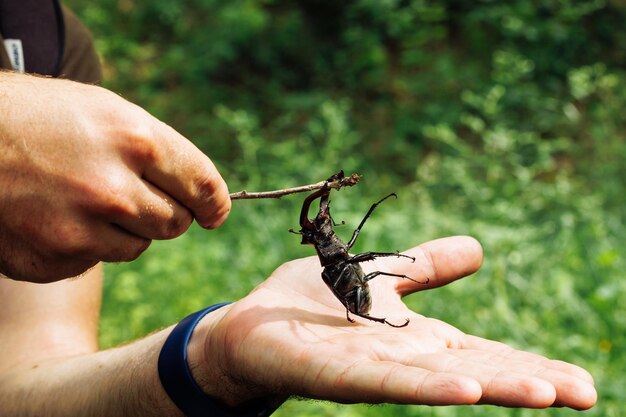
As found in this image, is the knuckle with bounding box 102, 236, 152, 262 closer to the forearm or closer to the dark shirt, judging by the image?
the forearm

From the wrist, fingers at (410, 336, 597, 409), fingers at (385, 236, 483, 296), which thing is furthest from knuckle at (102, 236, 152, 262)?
fingers at (385, 236, 483, 296)

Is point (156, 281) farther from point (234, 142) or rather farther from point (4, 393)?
point (234, 142)

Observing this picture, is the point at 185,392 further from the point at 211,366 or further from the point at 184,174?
the point at 184,174

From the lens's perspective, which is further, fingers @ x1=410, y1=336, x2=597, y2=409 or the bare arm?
the bare arm

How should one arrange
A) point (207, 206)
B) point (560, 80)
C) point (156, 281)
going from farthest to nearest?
point (560, 80) → point (156, 281) → point (207, 206)

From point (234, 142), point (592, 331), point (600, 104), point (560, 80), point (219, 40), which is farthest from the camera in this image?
point (219, 40)

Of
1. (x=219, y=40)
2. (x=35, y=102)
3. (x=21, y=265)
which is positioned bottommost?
(x=219, y=40)

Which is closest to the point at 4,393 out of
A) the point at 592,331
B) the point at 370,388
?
the point at 370,388

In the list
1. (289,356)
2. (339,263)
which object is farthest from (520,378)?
(339,263)
